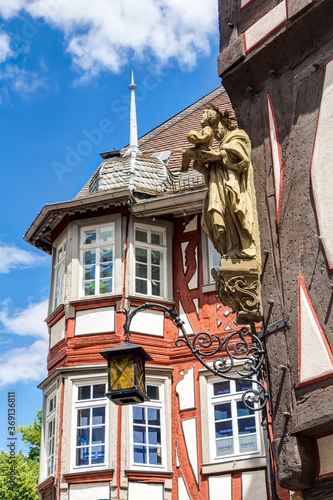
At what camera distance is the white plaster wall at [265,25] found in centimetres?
734

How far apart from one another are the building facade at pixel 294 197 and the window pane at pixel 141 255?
718cm

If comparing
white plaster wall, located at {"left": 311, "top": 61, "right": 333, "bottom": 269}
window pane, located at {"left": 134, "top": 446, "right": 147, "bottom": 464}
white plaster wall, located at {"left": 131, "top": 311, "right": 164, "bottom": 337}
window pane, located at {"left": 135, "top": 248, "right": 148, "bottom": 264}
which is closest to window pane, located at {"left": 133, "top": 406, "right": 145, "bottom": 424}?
window pane, located at {"left": 134, "top": 446, "right": 147, "bottom": 464}

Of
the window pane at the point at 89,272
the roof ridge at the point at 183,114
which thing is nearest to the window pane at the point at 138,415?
the window pane at the point at 89,272

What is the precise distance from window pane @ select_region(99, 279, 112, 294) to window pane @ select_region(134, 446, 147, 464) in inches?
117

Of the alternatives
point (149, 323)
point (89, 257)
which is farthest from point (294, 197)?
point (89, 257)

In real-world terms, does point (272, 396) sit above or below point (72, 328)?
below

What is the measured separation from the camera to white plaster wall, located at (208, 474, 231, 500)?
12.6 metres

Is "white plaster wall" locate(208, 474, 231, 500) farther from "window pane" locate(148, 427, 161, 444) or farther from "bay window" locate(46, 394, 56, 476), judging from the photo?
"bay window" locate(46, 394, 56, 476)

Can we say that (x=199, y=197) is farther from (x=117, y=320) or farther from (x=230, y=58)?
(x=230, y=58)

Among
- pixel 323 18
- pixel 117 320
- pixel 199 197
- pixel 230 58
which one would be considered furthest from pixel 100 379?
pixel 323 18

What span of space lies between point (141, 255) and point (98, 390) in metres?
2.80

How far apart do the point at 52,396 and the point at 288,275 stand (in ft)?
28.7

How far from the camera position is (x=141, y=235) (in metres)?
15.0

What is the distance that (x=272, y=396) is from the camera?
21.1ft
